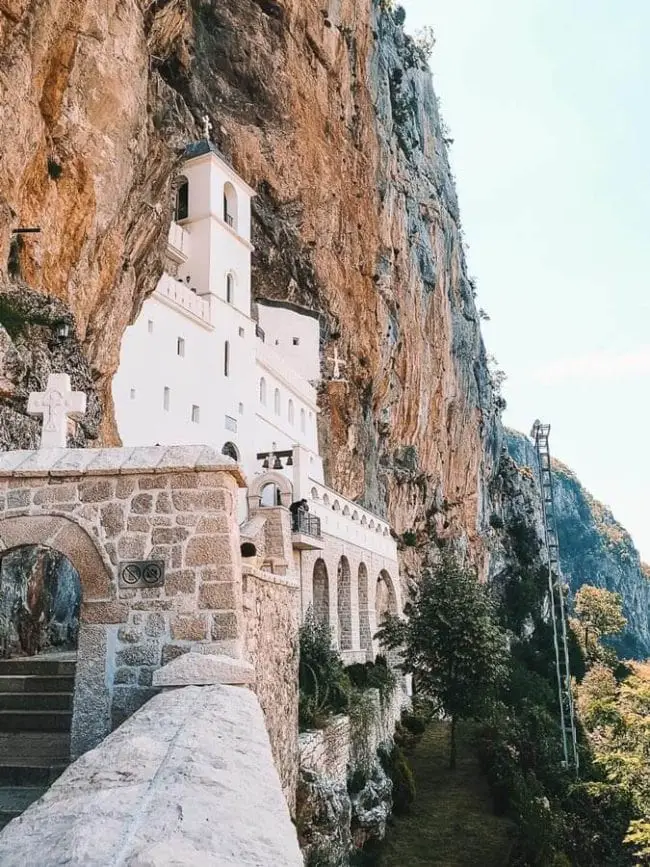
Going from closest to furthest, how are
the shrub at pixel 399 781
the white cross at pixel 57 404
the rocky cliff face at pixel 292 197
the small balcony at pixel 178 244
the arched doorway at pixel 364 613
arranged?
the white cross at pixel 57 404, the rocky cliff face at pixel 292 197, the shrub at pixel 399 781, the arched doorway at pixel 364 613, the small balcony at pixel 178 244

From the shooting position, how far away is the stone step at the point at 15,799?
453cm

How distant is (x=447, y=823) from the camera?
1686 centimetres

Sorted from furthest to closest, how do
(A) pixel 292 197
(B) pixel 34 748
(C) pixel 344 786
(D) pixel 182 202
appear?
1. (A) pixel 292 197
2. (D) pixel 182 202
3. (C) pixel 344 786
4. (B) pixel 34 748

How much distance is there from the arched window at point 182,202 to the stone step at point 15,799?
89.4ft

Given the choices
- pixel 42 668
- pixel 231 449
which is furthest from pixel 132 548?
pixel 231 449

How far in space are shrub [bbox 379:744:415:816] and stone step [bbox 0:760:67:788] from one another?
13.4 meters

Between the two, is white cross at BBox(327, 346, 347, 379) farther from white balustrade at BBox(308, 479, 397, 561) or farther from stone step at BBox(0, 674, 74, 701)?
stone step at BBox(0, 674, 74, 701)

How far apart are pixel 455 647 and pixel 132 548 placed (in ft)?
52.5

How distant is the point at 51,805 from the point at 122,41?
17.0 metres

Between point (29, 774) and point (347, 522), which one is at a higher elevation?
point (347, 522)

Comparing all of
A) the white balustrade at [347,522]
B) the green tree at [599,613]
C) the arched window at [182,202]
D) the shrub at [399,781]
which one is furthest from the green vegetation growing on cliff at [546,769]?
the green tree at [599,613]

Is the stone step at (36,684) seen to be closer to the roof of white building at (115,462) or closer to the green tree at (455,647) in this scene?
the roof of white building at (115,462)

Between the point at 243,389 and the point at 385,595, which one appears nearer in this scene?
the point at 385,595

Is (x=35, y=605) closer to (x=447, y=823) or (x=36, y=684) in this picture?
(x=36, y=684)
